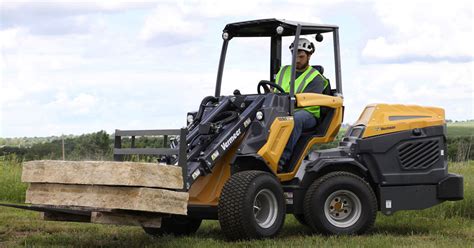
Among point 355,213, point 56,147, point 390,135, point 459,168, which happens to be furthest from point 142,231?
point 56,147

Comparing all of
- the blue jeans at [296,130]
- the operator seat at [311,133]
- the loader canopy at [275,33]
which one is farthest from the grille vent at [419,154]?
the blue jeans at [296,130]

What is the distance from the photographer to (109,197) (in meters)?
8.11

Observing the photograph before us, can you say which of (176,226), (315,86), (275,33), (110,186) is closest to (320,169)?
(315,86)

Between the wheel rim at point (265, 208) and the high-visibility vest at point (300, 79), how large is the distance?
1.45 metres

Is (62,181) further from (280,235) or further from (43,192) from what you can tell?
(280,235)

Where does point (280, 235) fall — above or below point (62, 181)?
below

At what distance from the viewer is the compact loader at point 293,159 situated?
9070 millimetres

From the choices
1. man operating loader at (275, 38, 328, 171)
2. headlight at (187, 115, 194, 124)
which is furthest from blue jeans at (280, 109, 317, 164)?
headlight at (187, 115, 194, 124)

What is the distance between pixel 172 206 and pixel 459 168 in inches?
402

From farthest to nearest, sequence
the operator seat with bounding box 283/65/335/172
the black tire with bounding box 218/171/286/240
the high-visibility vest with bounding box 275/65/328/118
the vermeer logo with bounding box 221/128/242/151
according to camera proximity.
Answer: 1. the high-visibility vest with bounding box 275/65/328/118
2. the operator seat with bounding box 283/65/335/172
3. the vermeer logo with bounding box 221/128/242/151
4. the black tire with bounding box 218/171/286/240

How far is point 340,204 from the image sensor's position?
9.85 meters

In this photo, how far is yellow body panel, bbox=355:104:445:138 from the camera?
10.4m

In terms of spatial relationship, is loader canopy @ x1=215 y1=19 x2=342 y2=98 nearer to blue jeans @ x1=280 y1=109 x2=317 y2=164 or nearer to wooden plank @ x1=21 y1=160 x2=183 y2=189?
blue jeans @ x1=280 y1=109 x2=317 y2=164

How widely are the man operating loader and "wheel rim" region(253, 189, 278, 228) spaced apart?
70cm
